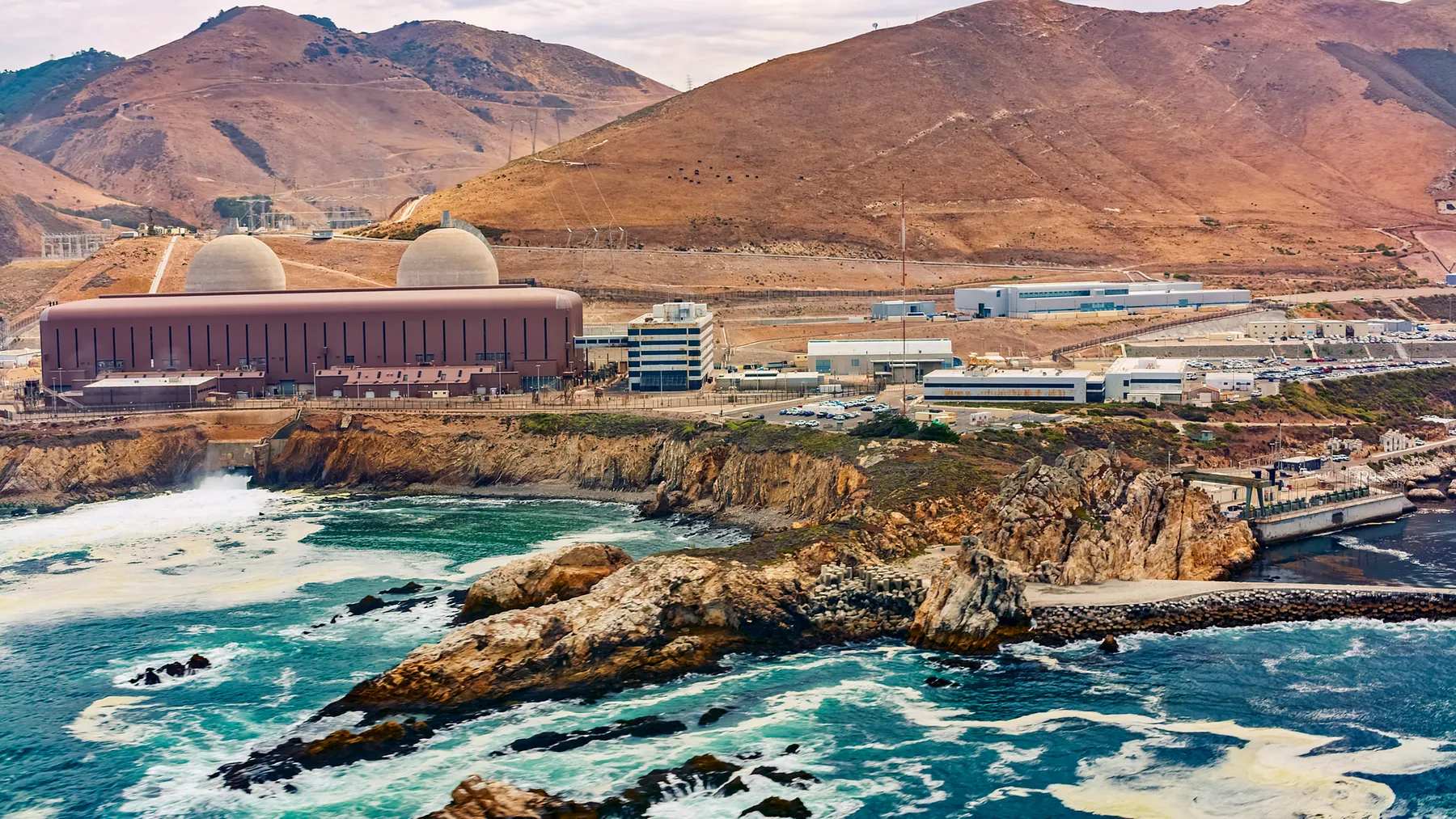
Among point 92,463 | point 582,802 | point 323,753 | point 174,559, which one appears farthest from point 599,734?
point 92,463

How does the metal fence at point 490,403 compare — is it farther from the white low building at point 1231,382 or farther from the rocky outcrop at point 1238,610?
the rocky outcrop at point 1238,610

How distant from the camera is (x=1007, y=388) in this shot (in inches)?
4003

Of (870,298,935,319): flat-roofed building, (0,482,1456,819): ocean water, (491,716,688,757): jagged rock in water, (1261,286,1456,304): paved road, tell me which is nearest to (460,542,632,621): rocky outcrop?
(0,482,1456,819): ocean water

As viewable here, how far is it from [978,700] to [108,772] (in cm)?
2791

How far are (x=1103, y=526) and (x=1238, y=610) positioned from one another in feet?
22.4

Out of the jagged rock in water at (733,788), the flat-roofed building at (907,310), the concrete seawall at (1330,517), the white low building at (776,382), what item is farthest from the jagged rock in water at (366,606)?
the flat-roofed building at (907,310)

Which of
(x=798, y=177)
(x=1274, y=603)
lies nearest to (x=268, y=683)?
(x=1274, y=603)

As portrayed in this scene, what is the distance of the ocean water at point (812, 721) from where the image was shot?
44.4 meters

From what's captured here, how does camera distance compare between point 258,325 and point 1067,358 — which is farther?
point 1067,358

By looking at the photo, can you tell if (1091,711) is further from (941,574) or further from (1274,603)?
(1274,603)

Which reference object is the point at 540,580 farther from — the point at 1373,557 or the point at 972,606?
the point at 1373,557

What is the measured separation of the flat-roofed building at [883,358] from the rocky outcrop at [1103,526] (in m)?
45.6

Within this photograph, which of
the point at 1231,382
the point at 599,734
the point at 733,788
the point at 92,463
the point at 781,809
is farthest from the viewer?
the point at 1231,382

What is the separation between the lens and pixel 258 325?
11488 cm
